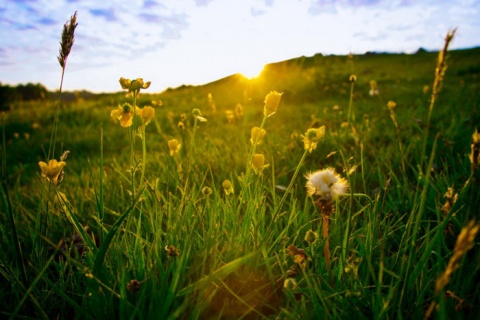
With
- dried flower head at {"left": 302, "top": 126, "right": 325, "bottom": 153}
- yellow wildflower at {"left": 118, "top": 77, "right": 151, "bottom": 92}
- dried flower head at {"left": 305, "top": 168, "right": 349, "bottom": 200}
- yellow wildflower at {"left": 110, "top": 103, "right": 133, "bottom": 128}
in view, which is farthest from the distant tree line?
dried flower head at {"left": 305, "top": 168, "right": 349, "bottom": 200}

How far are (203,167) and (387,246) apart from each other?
6.02 ft

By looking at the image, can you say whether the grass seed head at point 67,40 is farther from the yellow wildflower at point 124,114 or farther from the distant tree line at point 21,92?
the distant tree line at point 21,92

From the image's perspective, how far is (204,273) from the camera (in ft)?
4.58

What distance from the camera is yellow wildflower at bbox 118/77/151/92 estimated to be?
1437 millimetres

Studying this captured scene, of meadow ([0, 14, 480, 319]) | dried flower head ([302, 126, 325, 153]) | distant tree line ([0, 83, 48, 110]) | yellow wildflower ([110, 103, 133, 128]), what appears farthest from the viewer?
distant tree line ([0, 83, 48, 110])

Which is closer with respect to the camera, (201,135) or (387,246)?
(387,246)

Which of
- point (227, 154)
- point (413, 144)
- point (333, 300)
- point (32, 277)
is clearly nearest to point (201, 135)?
point (227, 154)

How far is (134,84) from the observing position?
4.71ft

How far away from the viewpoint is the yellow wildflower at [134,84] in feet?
4.71

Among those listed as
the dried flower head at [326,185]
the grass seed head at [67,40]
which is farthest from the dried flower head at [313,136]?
the grass seed head at [67,40]

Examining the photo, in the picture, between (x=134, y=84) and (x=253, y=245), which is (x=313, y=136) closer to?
(x=253, y=245)

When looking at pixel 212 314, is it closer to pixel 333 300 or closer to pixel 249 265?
pixel 249 265

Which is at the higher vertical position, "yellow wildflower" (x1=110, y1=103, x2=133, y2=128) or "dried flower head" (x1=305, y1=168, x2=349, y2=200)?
"yellow wildflower" (x1=110, y1=103, x2=133, y2=128)

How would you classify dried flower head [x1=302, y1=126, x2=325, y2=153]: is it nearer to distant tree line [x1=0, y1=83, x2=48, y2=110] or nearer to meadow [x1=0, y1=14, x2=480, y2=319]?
meadow [x1=0, y1=14, x2=480, y2=319]
